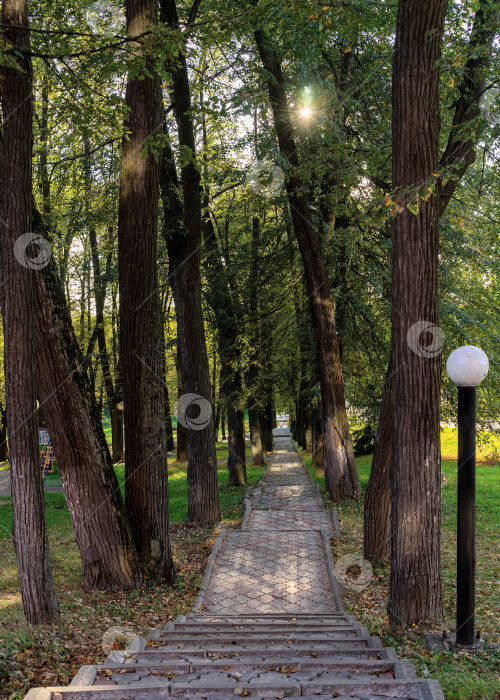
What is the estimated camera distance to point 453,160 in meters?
7.19

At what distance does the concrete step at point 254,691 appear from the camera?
11.0ft

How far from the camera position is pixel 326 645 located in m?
4.83

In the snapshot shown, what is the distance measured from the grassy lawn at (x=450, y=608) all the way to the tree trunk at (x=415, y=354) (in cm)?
50

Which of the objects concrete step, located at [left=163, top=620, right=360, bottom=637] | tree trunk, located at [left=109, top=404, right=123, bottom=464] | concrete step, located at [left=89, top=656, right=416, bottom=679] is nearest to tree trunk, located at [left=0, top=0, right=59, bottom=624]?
concrete step, located at [left=163, top=620, right=360, bottom=637]

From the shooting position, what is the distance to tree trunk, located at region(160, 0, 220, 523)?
11.1m

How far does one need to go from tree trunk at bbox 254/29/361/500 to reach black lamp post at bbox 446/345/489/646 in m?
8.63

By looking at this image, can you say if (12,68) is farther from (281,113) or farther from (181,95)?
(281,113)

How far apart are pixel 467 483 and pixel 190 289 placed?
7.50 meters

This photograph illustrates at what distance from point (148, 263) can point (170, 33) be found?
2903 mm

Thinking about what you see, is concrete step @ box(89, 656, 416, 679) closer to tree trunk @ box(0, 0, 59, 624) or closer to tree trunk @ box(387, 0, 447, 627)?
tree trunk @ box(0, 0, 59, 624)

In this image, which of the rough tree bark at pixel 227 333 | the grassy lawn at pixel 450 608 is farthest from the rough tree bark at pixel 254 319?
the grassy lawn at pixel 450 608

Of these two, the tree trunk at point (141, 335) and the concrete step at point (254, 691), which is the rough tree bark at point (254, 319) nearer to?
the tree trunk at point (141, 335)

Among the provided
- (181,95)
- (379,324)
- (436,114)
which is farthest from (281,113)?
(436,114)

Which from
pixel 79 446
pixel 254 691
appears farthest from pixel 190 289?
pixel 254 691
